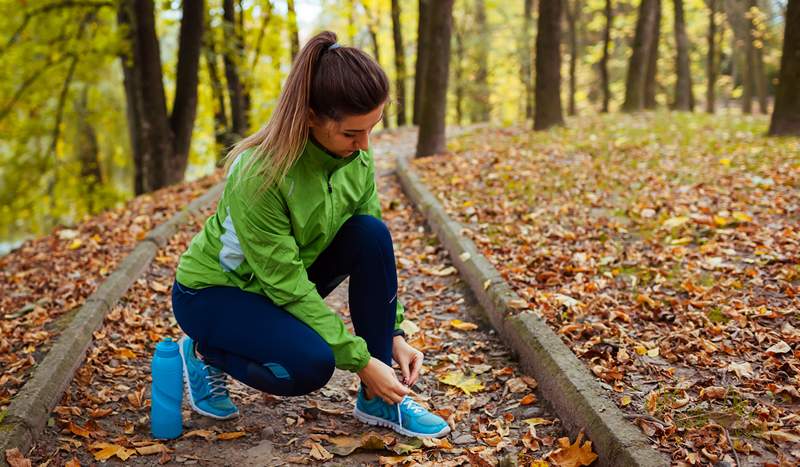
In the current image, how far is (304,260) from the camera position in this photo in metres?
2.81

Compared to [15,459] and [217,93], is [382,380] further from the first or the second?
[217,93]

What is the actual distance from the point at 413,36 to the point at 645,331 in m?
25.7

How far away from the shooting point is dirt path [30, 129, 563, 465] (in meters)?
2.75

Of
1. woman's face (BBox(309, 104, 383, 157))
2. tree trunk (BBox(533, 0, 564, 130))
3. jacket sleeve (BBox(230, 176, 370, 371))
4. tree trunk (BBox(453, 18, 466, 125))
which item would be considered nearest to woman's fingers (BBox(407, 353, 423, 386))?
jacket sleeve (BBox(230, 176, 370, 371))

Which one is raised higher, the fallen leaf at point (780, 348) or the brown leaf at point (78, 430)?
the fallen leaf at point (780, 348)

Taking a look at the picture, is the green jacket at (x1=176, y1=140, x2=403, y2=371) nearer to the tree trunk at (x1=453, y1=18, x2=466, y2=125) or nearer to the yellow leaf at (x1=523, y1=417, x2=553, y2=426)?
the yellow leaf at (x1=523, y1=417, x2=553, y2=426)

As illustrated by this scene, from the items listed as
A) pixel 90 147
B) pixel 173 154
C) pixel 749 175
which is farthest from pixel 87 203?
pixel 749 175

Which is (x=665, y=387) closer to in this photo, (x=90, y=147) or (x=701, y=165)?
(x=701, y=165)

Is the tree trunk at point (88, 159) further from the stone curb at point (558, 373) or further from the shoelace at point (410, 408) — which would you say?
the shoelace at point (410, 408)

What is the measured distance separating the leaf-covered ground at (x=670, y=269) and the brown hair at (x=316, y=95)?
160 centimetres

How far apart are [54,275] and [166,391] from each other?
267 cm

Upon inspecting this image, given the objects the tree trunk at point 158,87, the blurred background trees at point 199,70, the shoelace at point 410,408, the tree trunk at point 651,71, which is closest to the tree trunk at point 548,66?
the blurred background trees at point 199,70

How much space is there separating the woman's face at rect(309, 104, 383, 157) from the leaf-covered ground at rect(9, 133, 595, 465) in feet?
3.89

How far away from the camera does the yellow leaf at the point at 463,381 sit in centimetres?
328
